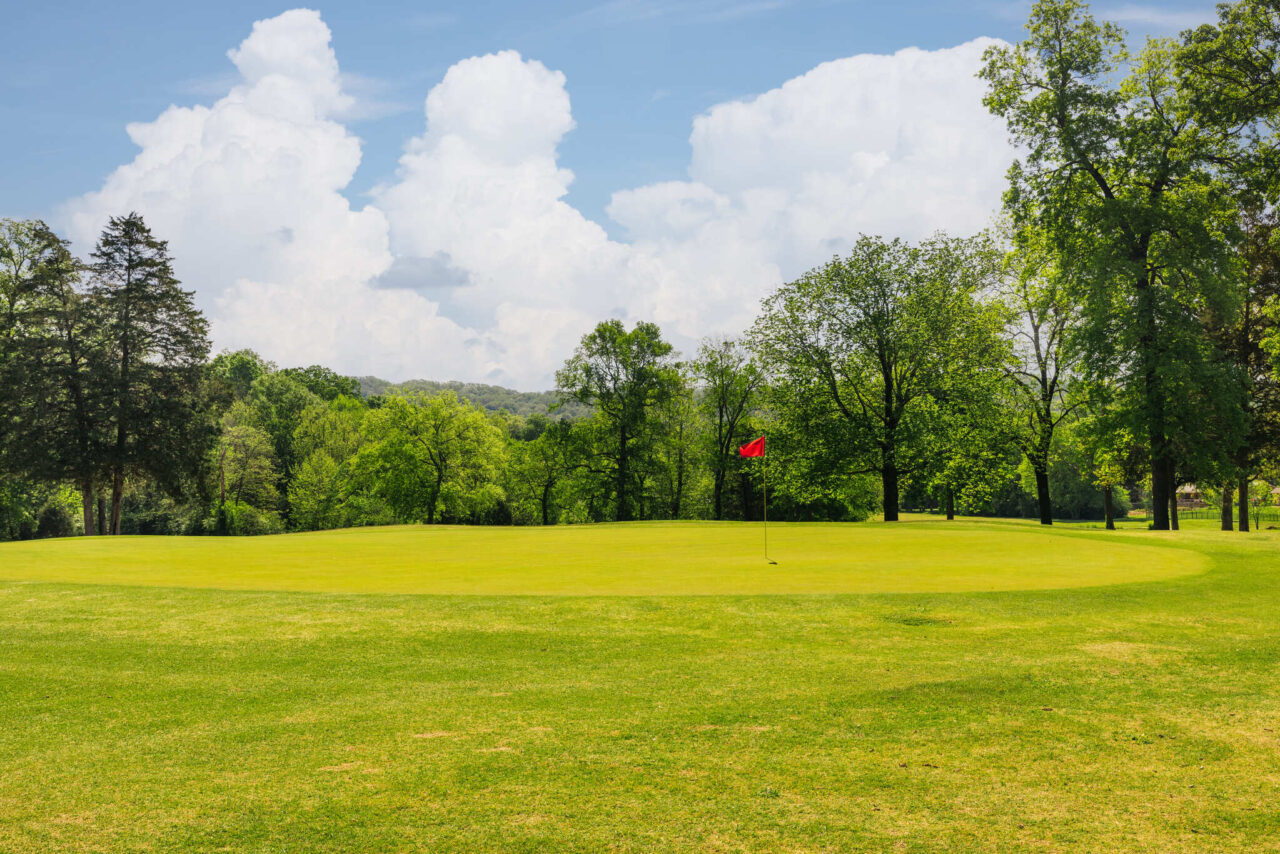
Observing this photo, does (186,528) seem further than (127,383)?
Yes

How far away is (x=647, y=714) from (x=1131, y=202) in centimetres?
3332

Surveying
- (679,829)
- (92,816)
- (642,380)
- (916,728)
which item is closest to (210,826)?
(92,816)

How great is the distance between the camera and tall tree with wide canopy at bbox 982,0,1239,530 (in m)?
31.2

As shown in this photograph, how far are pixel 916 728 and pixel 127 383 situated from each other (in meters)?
49.8

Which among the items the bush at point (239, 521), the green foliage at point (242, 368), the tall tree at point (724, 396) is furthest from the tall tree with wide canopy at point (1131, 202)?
the green foliage at point (242, 368)

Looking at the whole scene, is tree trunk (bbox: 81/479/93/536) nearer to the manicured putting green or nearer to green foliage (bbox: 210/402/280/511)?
green foliage (bbox: 210/402/280/511)

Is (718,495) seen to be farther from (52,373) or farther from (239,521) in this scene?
(52,373)

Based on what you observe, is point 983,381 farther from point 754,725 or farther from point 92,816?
point 92,816

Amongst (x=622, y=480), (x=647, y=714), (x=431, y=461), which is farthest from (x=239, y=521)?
(x=647, y=714)

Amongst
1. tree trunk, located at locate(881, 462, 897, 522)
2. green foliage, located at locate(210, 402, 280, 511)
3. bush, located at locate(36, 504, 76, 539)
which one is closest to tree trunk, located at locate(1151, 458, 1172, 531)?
tree trunk, located at locate(881, 462, 897, 522)

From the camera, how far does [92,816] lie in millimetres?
5484

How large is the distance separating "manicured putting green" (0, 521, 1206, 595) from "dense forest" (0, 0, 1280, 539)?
1401 cm

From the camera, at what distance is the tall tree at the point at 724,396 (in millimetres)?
63500

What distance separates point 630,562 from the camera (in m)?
19.8
